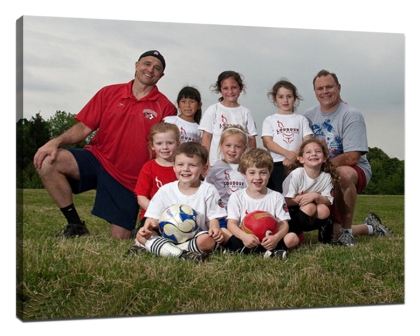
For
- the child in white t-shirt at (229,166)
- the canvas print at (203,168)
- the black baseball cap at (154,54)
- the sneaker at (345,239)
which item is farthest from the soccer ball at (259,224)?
the black baseball cap at (154,54)

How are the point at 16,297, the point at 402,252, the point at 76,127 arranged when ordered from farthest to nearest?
the point at 402,252
the point at 76,127
the point at 16,297

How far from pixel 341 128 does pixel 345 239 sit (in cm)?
104

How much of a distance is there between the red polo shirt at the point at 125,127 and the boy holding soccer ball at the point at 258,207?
2.83 ft

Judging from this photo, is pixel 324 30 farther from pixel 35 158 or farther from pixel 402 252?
pixel 35 158

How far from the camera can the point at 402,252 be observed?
6117 millimetres

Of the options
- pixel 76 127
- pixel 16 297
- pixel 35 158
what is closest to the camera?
pixel 16 297

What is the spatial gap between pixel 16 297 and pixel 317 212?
8.77 feet

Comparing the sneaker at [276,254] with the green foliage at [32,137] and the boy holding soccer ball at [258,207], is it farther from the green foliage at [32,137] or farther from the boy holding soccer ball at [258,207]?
the green foliage at [32,137]

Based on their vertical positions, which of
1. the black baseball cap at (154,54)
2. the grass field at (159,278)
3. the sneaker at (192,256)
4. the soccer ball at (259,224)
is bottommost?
the grass field at (159,278)

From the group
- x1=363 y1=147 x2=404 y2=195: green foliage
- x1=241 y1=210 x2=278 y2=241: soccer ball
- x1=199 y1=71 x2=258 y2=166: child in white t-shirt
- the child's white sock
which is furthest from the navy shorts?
x1=363 y1=147 x2=404 y2=195: green foliage

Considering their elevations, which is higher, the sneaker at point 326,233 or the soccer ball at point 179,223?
the soccer ball at point 179,223

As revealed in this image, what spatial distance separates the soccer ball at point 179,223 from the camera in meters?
5.28

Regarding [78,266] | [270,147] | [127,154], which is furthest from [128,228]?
[270,147]

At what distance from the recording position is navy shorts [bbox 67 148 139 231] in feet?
19.5
